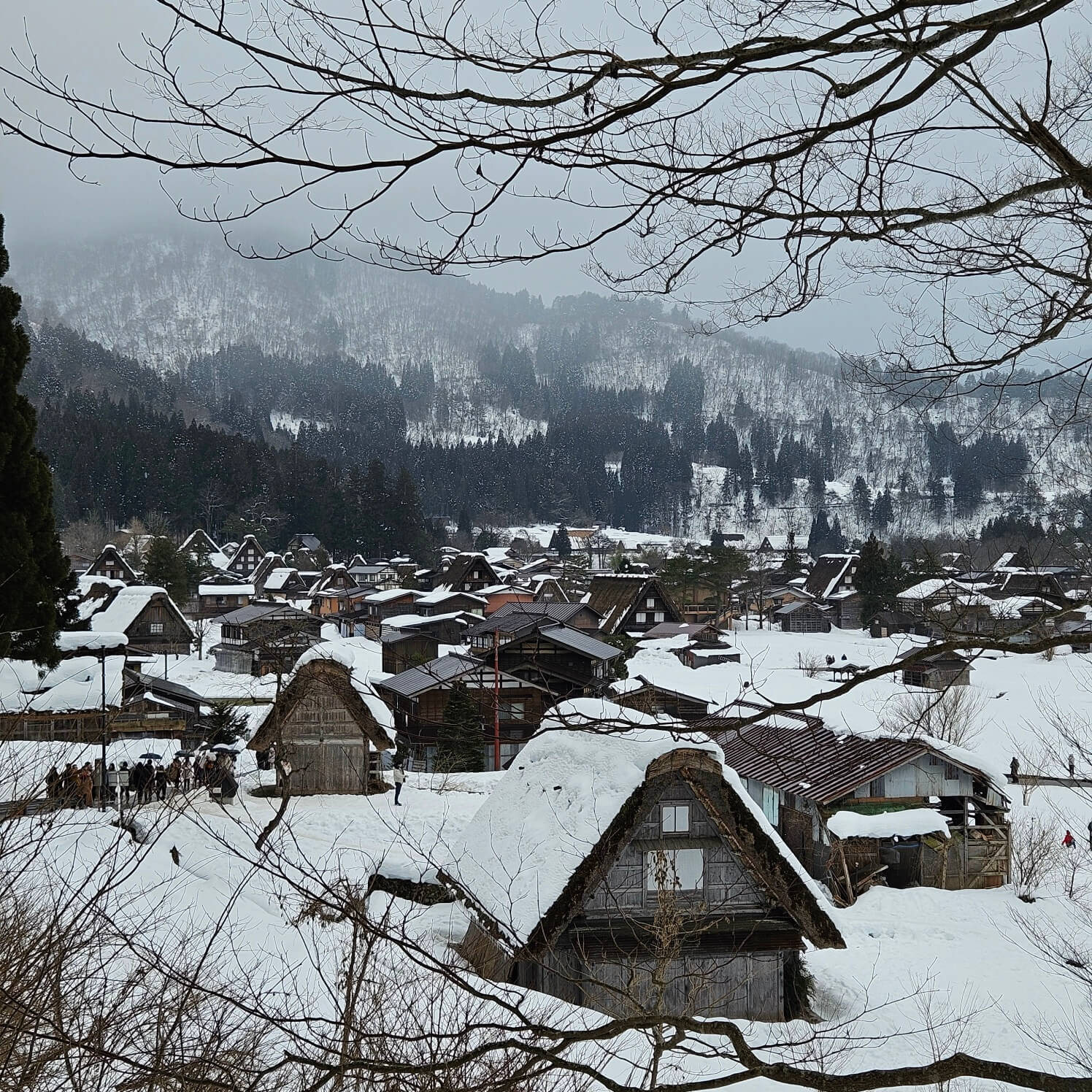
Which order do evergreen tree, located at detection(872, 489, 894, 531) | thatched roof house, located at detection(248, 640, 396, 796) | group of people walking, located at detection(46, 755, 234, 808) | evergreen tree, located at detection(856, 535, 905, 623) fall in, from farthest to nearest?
evergreen tree, located at detection(872, 489, 894, 531) < evergreen tree, located at detection(856, 535, 905, 623) < thatched roof house, located at detection(248, 640, 396, 796) < group of people walking, located at detection(46, 755, 234, 808)

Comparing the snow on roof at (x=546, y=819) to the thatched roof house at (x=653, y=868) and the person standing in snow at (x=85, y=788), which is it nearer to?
the thatched roof house at (x=653, y=868)

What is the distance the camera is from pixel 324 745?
55.9 feet

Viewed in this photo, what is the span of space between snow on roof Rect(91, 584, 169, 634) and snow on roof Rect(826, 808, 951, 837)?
88.6ft

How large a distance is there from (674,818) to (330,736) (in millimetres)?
9459

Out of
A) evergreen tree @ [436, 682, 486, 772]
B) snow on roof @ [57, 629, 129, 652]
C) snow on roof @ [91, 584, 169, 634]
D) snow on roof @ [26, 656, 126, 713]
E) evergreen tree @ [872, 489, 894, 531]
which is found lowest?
evergreen tree @ [436, 682, 486, 772]

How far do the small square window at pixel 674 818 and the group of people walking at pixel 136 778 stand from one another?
4872 millimetres

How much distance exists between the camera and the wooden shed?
16672mm

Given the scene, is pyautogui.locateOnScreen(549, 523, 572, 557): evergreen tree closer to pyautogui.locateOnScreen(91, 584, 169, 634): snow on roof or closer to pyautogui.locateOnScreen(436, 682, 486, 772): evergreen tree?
pyautogui.locateOnScreen(91, 584, 169, 634): snow on roof

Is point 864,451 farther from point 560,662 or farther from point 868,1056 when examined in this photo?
point 868,1056

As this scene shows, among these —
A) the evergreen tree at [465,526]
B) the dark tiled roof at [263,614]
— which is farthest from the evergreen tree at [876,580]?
the evergreen tree at [465,526]

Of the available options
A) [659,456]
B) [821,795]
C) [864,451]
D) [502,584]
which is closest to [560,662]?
[821,795]

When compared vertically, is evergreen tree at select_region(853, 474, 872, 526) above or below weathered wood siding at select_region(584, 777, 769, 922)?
above

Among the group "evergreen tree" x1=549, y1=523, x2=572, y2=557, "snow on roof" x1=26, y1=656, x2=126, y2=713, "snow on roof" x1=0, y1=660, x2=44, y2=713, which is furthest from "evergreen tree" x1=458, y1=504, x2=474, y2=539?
"snow on roof" x1=0, y1=660, x2=44, y2=713

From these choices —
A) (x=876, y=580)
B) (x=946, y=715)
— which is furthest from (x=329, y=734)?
(x=876, y=580)
